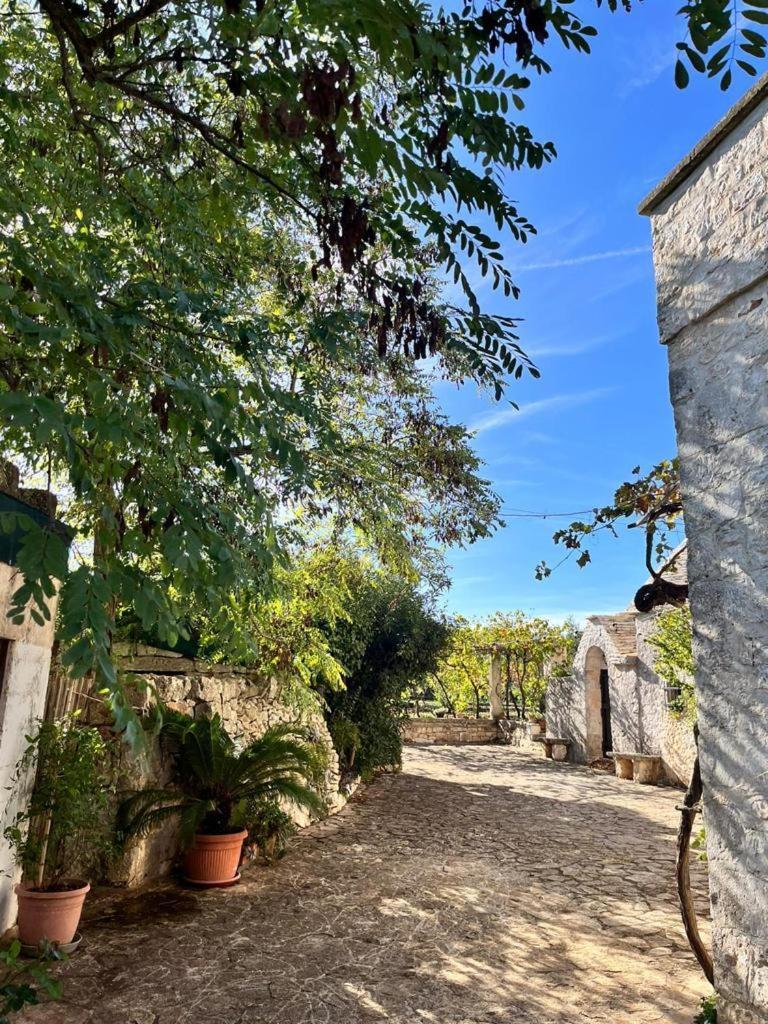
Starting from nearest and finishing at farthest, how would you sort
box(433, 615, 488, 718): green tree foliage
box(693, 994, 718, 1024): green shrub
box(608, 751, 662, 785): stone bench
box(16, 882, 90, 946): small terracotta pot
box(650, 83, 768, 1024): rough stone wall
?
box(650, 83, 768, 1024): rough stone wall < box(693, 994, 718, 1024): green shrub < box(16, 882, 90, 946): small terracotta pot < box(608, 751, 662, 785): stone bench < box(433, 615, 488, 718): green tree foliage

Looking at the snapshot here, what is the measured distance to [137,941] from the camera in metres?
4.57

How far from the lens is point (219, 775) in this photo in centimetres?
611

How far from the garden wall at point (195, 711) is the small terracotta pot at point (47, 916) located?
0.98 metres

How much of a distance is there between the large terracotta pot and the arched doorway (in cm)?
1074

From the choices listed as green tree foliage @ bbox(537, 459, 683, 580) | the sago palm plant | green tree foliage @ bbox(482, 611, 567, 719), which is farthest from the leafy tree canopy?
green tree foliage @ bbox(482, 611, 567, 719)

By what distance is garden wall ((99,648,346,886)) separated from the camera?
5695 millimetres

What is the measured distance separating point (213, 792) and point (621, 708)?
9.83 m

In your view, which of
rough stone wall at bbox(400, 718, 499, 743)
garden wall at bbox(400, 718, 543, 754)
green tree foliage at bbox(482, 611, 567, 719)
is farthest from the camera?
rough stone wall at bbox(400, 718, 499, 743)

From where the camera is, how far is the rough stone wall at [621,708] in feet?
38.3

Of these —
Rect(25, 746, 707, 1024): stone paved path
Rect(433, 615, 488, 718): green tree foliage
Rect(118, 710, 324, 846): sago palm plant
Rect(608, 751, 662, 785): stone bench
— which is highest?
Rect(433, 615, 488, 718): green tree foliage

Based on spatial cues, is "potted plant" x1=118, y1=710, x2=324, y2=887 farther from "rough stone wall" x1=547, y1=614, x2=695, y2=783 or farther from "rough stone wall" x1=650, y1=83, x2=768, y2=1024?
"rough stone wall" x1=547, y1=614, x2=695, y2=783

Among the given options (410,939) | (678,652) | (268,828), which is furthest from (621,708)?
(410,939)

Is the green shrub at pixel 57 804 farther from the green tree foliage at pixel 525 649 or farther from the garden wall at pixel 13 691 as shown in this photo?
the green tree foliage at pixel 525 649

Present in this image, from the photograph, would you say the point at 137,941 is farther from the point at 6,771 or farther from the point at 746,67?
the point at 746,67
